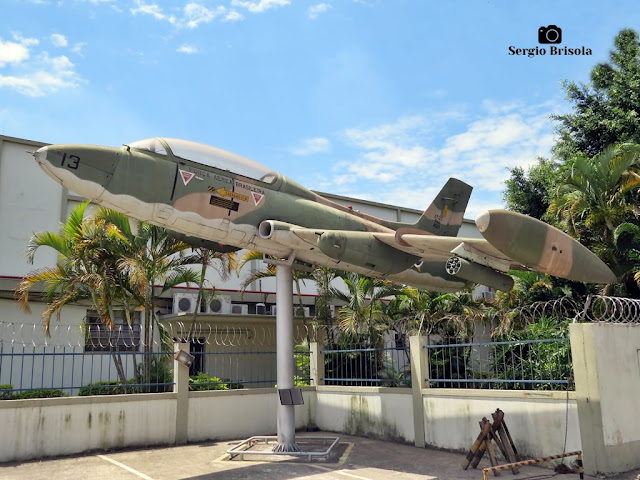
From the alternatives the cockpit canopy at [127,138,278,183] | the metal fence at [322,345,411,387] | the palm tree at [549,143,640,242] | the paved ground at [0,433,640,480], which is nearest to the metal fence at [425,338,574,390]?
the paved ground at [0,433,640,480]

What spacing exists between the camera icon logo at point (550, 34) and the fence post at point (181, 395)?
500 inches

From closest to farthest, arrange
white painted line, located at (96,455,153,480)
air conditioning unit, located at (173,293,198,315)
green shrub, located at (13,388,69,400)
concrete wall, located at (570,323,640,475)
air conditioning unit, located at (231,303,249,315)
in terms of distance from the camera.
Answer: concrete wall, located at (570,323,640,475), white painted line, located at (96,455,153,480), green shrub, located at (13,388,69,400), air conditioning unit, located at (173,293,198,315), air conditioning unit, located at (231,303,249,315)

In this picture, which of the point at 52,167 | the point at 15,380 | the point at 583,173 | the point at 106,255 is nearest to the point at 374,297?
the point at 583,173

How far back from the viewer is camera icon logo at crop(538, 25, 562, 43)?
14656 mm

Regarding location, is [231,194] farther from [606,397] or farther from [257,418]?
[606,397]

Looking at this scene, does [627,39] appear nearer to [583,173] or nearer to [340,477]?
[583,173]

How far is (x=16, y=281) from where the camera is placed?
60.1ft

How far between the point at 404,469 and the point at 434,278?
465 centimetres

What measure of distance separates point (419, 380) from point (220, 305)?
10.4 metres

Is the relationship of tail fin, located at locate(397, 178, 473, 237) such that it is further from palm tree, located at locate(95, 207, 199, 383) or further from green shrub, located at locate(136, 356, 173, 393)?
green shrub, located at locate(136, 356, 173, 393)

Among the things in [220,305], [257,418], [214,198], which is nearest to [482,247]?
[214,198]

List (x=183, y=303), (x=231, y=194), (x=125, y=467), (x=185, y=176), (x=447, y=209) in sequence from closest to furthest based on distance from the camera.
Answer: (x=185, y=176)
(x=125, y=467)
(x=231, y=194)
(x=447, y=209)
(x=183, y=303)

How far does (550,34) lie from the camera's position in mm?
14789

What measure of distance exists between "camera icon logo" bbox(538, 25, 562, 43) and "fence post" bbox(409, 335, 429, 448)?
888 centimetres
